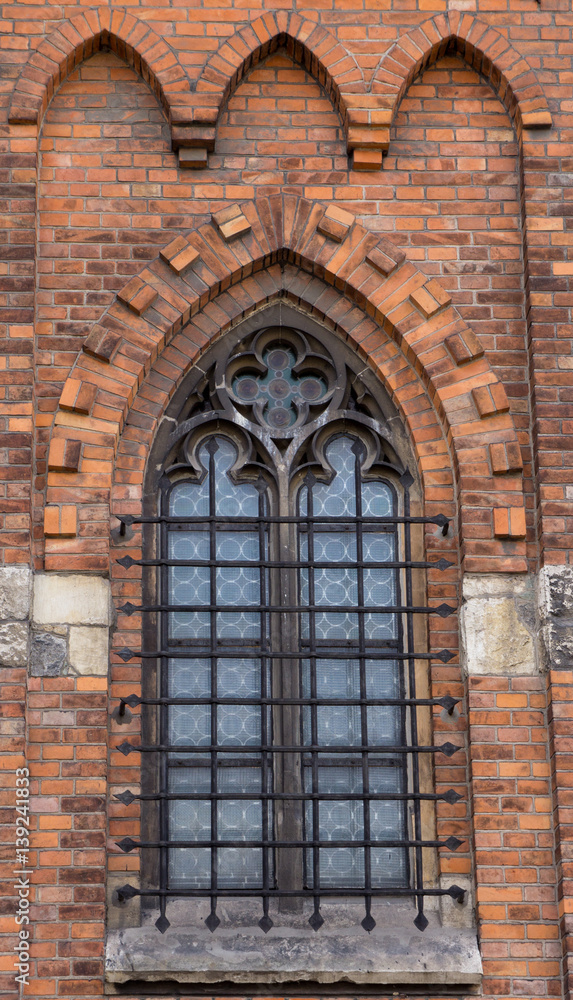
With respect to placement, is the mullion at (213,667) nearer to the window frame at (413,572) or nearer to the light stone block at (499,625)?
the window frame at (413,572)

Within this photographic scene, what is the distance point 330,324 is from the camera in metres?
A: 6.34

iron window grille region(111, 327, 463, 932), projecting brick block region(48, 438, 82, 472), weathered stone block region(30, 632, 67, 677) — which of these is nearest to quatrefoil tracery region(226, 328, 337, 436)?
iron window grille region(111, 327, 463, 932)

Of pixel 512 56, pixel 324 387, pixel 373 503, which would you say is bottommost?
pixel 373 503

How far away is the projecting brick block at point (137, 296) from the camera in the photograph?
6.06 metres

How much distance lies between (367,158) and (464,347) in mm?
1016

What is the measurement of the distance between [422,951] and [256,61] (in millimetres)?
4010

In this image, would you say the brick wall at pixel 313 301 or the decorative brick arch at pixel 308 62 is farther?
the decorative brick arch at pixel 308 62

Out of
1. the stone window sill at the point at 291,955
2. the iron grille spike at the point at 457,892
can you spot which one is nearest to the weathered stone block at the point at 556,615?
the iron grille spike at the point at 457,892

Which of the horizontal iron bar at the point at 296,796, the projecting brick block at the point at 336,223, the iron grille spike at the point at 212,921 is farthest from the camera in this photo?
the projecting brick block at the point at 336,223

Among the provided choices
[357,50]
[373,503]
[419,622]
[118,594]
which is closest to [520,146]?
[357,50]

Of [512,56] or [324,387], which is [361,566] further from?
[512,56]

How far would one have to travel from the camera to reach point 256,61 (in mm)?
6512

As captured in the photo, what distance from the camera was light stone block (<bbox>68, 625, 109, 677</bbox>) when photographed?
5.63m

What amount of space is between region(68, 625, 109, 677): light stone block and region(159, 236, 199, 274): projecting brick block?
5.35 feet
